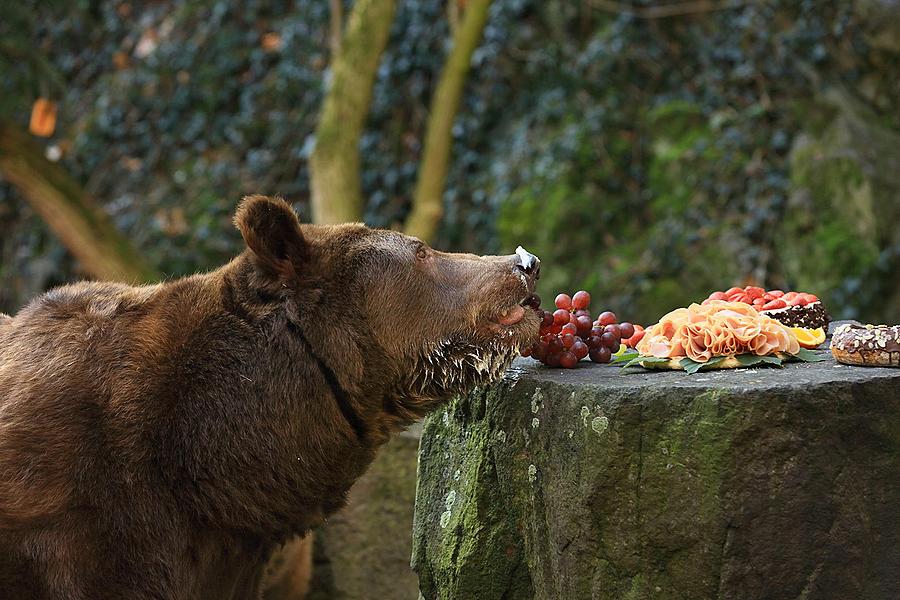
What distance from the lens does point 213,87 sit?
11258 millimetres

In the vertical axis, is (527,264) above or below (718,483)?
above

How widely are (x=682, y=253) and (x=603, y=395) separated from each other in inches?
225

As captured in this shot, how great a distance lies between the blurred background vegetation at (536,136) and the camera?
812 centimetres

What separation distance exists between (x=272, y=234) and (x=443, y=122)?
548 centimetres

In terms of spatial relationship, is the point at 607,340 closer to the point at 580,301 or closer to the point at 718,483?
the point at 580,301

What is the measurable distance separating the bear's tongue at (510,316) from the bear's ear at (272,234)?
0.63m

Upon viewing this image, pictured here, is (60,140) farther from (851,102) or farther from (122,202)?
(851,102)

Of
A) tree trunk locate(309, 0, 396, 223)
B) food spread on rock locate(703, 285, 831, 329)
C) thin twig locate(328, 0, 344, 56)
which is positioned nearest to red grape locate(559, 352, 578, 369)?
food spread on rock locate(703, 285, 831, 329)

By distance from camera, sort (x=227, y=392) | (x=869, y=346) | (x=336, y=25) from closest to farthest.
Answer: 1. (x=869, y=346)
2. (x=227, y=392)
3. (x=336, y=25)

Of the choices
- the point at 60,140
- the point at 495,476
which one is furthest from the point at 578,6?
the point at 495,476

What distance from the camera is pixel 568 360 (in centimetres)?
347

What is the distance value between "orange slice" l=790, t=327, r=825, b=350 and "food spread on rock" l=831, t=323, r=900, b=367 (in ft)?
1.16

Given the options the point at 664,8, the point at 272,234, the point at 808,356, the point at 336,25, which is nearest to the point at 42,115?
the point at 336,25

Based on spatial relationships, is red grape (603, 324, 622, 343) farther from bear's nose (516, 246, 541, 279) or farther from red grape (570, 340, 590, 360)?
bear's nose (516, 246, 541, 279)
